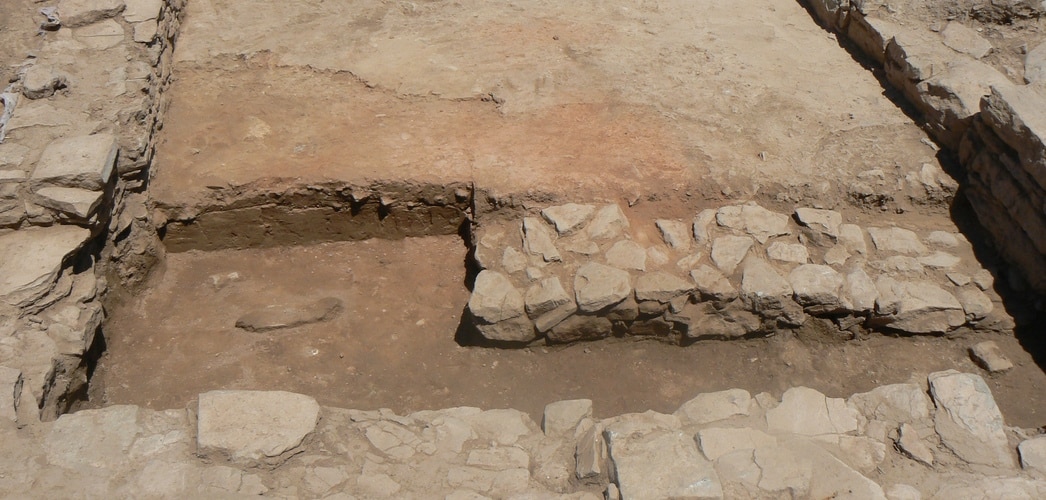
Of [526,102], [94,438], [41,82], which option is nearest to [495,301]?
[526,102]

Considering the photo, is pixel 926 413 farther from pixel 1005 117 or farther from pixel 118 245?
pixel 118 245

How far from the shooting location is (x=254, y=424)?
317cm

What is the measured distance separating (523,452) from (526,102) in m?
2.52

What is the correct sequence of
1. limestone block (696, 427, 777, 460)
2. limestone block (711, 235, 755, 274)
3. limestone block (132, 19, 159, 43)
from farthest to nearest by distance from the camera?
limestone block (132, 19, 159, 43) < limestone block (711, 235, 755, 274) < limestone block (696, 427, 777, 460)

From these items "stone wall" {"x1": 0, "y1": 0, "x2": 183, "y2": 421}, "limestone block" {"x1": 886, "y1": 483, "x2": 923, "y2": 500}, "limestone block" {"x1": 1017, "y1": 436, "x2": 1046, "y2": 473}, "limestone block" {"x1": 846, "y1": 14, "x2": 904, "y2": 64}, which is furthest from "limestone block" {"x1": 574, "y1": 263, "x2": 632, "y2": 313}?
"limestone block" {"x1": 846, "y1": 14, "x2": 904, "y2": 64}

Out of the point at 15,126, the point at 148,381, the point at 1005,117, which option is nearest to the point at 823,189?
the point at 1005,117

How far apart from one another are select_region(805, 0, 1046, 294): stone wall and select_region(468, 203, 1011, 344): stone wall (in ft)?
0.98

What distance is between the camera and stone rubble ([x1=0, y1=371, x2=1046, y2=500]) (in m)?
3.02

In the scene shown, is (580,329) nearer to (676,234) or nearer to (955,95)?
(676,234)

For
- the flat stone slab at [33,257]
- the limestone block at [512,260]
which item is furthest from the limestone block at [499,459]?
the flat stone slab at [33,257]

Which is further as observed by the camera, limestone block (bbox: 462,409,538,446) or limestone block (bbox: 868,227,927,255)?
limestone block (bbox: 868,227,927,255)

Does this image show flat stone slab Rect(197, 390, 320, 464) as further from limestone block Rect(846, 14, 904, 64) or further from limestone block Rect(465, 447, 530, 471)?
limestone block Rect(846, 14, 904, 64)

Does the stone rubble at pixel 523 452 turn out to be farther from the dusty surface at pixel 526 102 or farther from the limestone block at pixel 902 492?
the dusty surface at pixel 526 102

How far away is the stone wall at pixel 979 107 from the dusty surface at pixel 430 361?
0.61 meters
